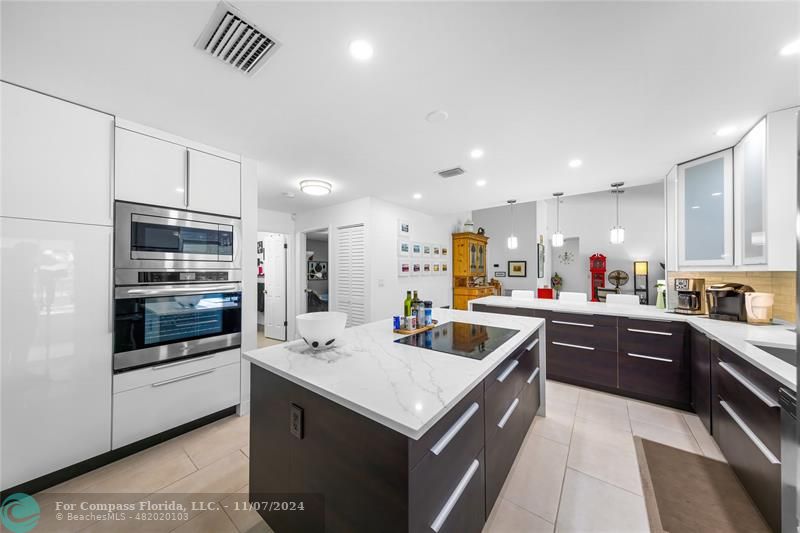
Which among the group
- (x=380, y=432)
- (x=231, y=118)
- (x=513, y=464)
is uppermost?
(x=231, y=118)

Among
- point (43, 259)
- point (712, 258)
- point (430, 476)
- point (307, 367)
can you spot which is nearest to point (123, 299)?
point (43, 259)

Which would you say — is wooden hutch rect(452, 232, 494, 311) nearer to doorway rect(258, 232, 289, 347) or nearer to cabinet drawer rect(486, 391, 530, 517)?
doorway rect(258, 232, 289, 347)

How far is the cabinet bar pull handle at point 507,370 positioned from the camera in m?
1.47

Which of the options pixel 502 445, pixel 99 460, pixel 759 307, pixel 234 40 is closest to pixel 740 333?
pixel 759 307

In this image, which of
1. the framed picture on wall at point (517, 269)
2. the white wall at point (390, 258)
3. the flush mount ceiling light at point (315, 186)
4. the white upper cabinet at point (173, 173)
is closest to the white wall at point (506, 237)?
the framed picture on wall at point (517, 269)

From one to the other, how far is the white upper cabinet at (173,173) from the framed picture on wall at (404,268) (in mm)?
2717

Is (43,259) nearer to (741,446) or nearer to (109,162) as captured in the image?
(109,162)

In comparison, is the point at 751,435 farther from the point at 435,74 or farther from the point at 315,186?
the point at 315,186

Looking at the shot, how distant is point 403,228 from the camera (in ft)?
15.9

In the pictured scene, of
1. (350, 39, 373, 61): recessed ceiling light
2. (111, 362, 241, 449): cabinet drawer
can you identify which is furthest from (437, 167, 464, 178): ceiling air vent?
(111, 362, 241, 449): cabinet drawer

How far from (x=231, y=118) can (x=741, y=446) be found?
154 inches

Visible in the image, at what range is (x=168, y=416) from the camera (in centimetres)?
208

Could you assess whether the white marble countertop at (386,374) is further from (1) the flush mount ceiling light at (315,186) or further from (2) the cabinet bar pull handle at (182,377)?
(1) the flush mount ceiling light at (315,186)

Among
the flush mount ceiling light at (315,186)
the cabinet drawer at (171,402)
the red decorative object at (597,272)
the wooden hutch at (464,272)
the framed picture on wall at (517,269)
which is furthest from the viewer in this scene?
the red decorative object at (597,272)
